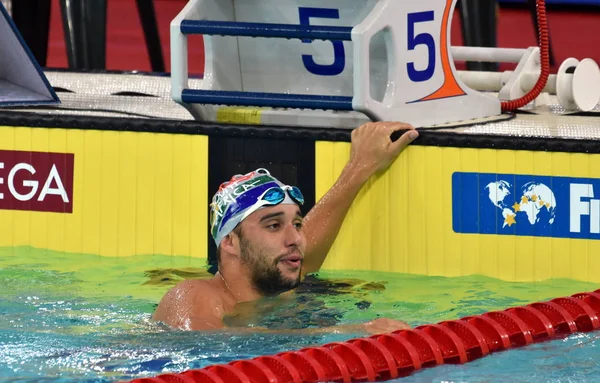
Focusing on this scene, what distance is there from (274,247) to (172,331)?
0.41m

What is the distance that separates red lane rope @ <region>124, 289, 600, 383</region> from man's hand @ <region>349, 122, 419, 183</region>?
80 centimetres

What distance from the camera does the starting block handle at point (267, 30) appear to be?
14.9 feet

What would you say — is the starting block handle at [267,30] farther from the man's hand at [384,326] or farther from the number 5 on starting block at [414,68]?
the man's hand at [384,326]

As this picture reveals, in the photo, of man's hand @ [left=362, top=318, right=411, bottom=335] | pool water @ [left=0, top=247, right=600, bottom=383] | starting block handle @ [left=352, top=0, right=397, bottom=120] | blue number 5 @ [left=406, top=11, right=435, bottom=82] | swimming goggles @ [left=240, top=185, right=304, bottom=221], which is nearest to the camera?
pool water @ [left=0, top=247, right=600, bottom=383]

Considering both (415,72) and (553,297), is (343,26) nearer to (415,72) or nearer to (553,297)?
(415,72)

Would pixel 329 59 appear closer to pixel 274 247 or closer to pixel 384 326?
pixel 274 247

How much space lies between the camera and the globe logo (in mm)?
4527

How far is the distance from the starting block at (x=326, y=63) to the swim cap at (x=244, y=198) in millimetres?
625

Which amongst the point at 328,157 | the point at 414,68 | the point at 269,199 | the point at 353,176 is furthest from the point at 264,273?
the point at 414,68

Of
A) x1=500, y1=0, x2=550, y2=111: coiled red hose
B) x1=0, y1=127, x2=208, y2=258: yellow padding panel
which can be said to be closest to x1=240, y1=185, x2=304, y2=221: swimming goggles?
x1=0, y1=127, x2=208, y2=258: yellow padding panel

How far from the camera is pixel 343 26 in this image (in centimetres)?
482

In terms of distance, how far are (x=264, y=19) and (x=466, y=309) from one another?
1503 millimetres

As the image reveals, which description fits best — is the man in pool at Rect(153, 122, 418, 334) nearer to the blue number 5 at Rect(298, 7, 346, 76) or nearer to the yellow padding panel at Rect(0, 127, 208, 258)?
the yellow padding panel at Rect(0, 127, 208, 258)

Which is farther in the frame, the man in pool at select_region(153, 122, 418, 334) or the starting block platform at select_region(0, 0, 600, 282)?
the starting block platform at select_region(0, 0, 600, 282)
